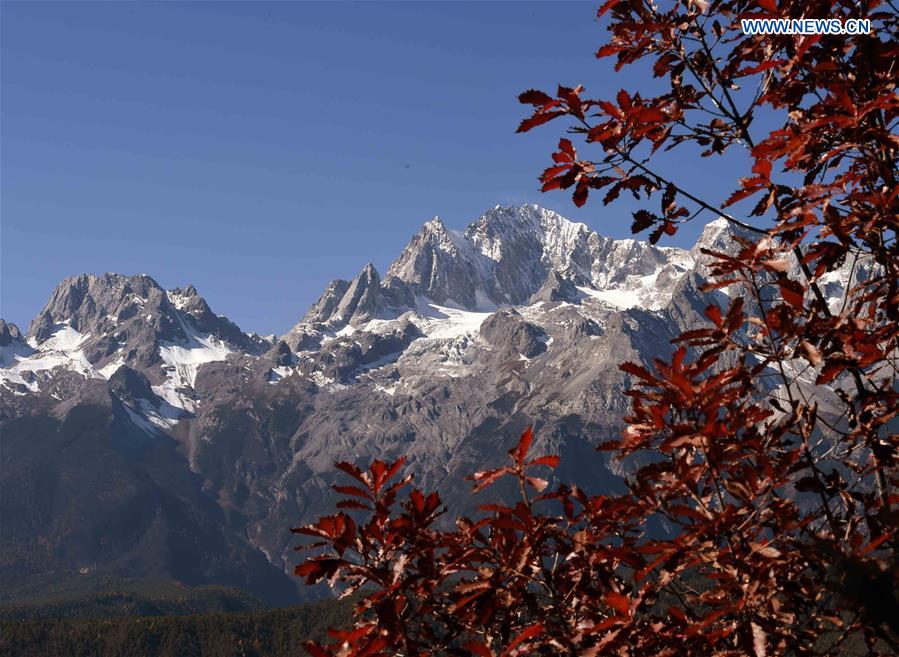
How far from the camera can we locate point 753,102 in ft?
18.1

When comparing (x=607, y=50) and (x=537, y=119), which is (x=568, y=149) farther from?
(x=607, y=50)

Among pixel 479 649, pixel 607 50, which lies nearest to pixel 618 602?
pixel 479 649

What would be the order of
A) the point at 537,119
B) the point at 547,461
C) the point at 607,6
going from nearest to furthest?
the point at 547,461
the point at 537,119
the point at 607,6

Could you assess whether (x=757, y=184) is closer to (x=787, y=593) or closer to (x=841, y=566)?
(x=787, y=593)

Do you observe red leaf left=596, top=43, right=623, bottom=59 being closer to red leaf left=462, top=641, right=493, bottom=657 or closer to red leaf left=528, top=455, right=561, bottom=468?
red leaf left=528, top=455, right=561, bottom=468

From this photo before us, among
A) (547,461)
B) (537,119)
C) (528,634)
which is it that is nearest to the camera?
(528,634)

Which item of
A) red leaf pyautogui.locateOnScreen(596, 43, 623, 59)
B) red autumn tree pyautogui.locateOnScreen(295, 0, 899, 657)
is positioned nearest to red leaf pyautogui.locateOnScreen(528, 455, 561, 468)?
red autumn tree pyautogui.locateOnScreen(295, 0, 899, 657)

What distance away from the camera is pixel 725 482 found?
452cm

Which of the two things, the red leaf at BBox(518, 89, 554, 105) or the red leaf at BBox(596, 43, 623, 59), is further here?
the red leaf at BBox(596, 43, 623, 59)

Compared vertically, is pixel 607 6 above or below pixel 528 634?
above

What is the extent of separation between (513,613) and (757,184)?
2.84 m

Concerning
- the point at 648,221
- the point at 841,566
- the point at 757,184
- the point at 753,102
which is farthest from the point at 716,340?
the point at 841,566

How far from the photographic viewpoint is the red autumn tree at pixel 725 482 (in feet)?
14.3

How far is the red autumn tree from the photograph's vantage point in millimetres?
4359
